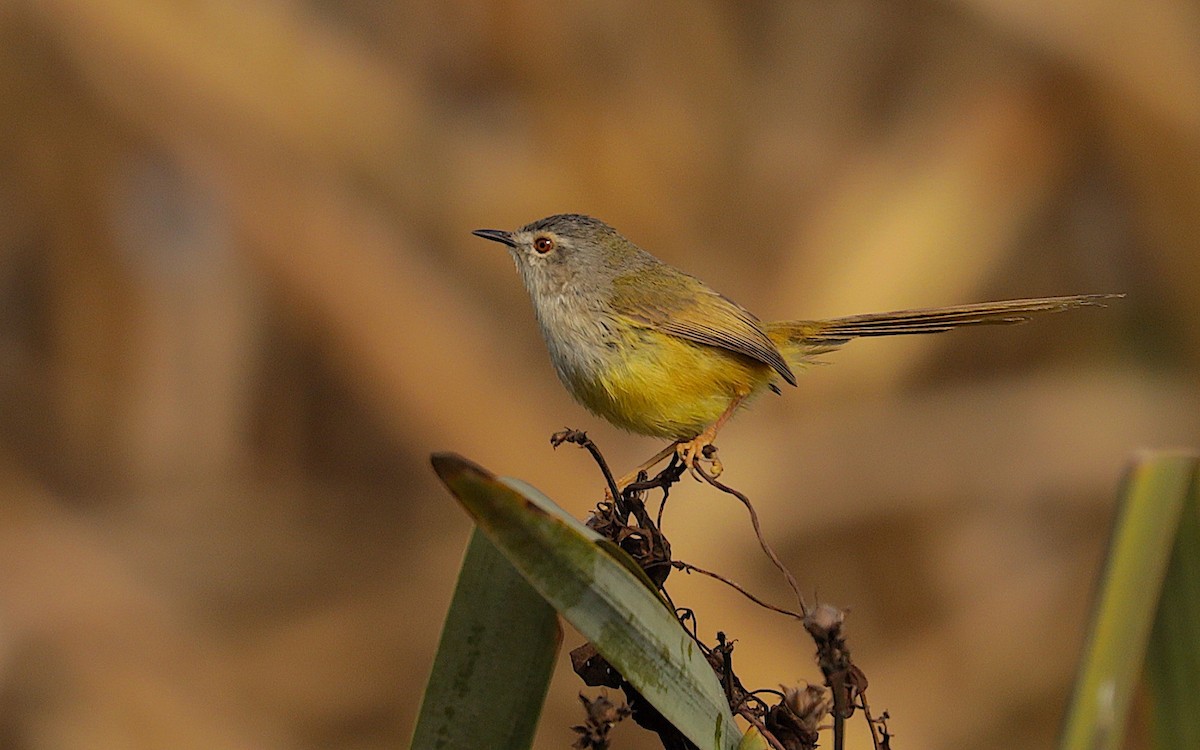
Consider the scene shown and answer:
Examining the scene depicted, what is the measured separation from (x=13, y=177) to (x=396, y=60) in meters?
1.41

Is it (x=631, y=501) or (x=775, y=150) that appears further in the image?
(x=775, y=150)

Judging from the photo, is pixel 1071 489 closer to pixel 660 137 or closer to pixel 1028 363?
pixel 1028 363

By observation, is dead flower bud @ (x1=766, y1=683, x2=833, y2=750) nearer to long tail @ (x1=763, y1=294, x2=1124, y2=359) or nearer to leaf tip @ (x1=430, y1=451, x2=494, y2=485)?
leaf tip @ (x1=430, y1=451, x2=494, y2=485)

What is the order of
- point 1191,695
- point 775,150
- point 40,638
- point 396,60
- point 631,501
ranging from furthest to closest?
point 775,150 < point 396,60 < point 40,638 < point 631,501 < point 1191,695

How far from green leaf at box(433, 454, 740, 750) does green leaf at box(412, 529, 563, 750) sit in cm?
8

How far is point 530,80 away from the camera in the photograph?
4504 mm

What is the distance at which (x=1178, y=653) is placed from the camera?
1028mm

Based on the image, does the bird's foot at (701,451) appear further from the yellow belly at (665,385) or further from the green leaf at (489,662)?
the green leaf at (489,662)

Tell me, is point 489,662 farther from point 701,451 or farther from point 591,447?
point 701,451

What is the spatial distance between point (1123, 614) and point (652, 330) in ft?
5.20

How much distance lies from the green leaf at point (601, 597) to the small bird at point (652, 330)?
122 cm

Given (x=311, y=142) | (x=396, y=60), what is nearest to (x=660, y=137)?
(x=396, y=60)

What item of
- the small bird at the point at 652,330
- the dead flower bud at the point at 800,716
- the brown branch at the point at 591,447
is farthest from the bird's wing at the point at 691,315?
the dead flower bud at the point at 800,716

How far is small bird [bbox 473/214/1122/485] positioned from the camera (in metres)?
2.44
